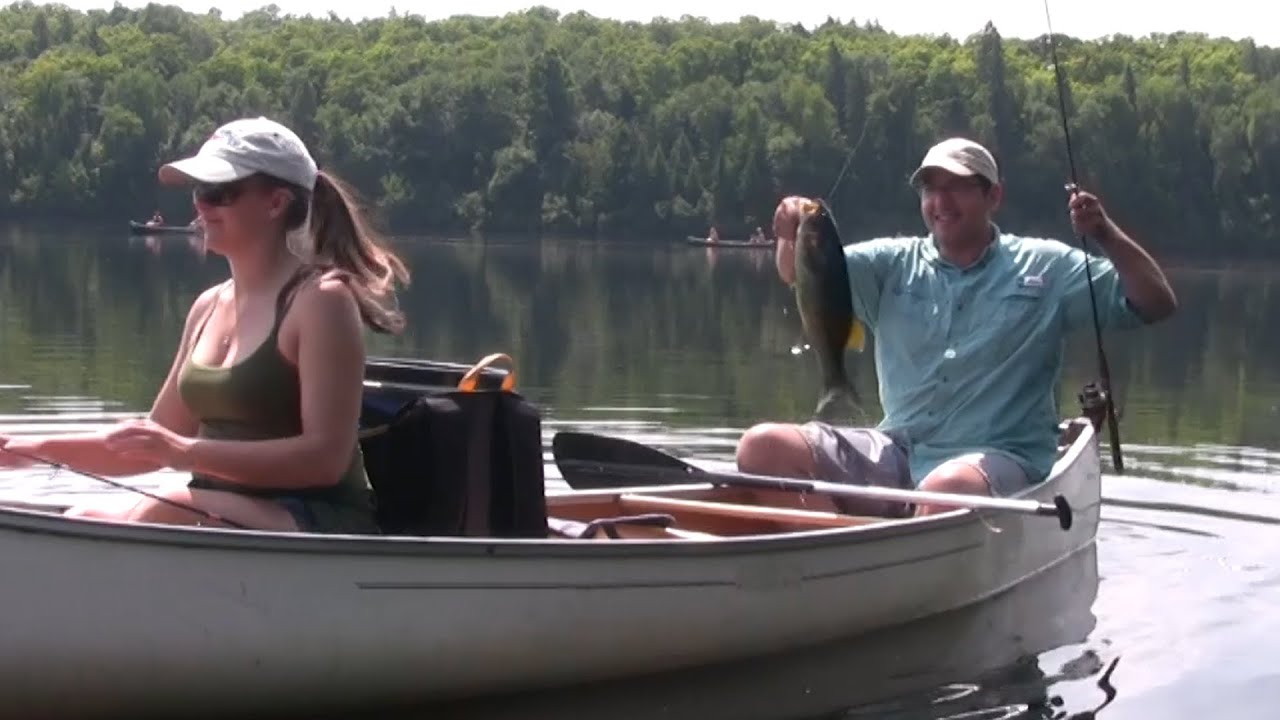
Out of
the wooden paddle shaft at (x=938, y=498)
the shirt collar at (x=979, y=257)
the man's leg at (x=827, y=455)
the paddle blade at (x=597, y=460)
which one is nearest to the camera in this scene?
the wooden paddle shaft at (x=938, y=498)

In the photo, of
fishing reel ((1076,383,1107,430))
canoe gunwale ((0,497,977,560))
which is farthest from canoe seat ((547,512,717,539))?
fishing reel ((1076,383,1107,430))

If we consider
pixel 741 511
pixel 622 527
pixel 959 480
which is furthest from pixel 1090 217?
pixel 622 527

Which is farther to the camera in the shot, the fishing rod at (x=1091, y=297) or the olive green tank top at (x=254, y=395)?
the fishing rod at (x=1091, y=297)

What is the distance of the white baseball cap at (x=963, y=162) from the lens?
826 centimetres

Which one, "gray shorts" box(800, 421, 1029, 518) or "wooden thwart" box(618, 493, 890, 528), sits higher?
"gray shorts" box(800, 421, 1029, 518)

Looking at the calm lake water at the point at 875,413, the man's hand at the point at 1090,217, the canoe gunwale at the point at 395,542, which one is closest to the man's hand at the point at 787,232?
the man's hand at the point at 1090,217

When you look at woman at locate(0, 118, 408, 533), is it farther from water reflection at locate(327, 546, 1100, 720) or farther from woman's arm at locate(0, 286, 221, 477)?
water reflection at locate(327, 546, 1100, 720)

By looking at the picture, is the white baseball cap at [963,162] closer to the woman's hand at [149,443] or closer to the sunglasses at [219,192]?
the sunglasses at [219,192]

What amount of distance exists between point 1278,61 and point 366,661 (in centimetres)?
10928

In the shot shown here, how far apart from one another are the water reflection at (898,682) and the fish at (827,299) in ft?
2.76

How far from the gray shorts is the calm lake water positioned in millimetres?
606

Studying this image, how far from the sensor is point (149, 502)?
6098 mm

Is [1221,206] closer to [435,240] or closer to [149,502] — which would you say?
[435,240]

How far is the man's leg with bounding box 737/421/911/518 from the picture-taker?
329 inches
